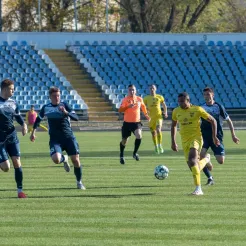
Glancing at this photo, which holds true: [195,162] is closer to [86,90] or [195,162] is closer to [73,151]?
[73,151]

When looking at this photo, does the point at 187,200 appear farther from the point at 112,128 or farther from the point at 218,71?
the point at 218,71

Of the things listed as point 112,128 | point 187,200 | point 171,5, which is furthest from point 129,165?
point 171,5

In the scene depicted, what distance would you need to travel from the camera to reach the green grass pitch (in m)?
11.0

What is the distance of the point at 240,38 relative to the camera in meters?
52.8

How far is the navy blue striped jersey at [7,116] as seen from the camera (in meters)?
15.0

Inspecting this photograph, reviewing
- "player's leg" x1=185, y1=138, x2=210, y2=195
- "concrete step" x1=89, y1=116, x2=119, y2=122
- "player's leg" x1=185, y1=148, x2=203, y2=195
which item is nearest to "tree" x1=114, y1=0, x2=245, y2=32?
"concrete step" x1=89, y1=116, x2=119, y2=122

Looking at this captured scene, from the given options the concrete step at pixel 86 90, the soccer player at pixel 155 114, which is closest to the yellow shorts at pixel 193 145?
the soccer player at pixel 155 114

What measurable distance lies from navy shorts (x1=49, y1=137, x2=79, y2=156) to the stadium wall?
34.4 m

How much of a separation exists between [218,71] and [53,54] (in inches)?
375

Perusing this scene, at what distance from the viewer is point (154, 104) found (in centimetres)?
2773

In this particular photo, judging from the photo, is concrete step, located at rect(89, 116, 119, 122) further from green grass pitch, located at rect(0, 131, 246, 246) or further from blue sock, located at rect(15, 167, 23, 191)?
blue sock, located at rect(15, 167, 23, 191)

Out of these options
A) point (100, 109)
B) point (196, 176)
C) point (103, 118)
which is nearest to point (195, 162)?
point (196, 176)

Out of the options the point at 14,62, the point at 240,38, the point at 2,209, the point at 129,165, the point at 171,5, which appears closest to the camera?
the point at 2,209

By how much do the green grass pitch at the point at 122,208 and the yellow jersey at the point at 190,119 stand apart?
104 cm
